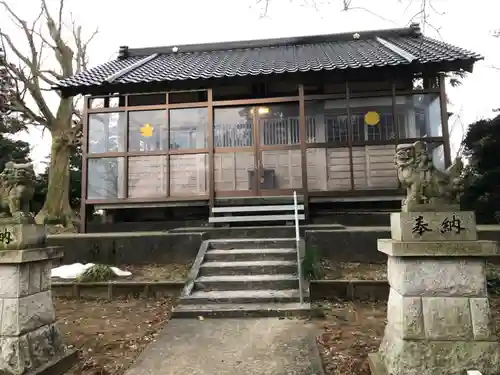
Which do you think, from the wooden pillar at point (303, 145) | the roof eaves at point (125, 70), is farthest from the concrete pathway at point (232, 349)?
the roof eaves at point (125, 70)

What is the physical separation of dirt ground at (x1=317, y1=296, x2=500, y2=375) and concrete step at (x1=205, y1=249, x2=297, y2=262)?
129 centimetres

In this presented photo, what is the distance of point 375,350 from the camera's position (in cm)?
384

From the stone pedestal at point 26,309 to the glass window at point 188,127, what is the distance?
20.4ft

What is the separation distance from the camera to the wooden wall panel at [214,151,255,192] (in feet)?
31.1

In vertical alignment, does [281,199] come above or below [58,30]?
below

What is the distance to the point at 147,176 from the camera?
9.57 meters

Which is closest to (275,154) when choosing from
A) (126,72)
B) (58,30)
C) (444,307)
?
(126,72)

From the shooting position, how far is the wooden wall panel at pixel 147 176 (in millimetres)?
9523

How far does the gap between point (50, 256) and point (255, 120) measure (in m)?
6.82

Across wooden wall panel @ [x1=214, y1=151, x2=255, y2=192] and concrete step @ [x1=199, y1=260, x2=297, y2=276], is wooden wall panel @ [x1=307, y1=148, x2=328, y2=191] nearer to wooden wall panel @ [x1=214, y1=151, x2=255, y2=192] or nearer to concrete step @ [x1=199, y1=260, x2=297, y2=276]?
wooden wall panel @ [x1=214, y1=151, x2=255, y2=192]

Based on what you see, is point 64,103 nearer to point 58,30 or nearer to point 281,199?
point 58,30

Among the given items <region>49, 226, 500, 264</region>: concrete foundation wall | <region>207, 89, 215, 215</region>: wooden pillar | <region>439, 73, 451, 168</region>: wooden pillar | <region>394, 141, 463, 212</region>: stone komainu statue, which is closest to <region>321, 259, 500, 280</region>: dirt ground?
<region>49, 226, 500, 264</region>: concrete foundation wall

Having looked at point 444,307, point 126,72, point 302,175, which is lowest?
point 444,307

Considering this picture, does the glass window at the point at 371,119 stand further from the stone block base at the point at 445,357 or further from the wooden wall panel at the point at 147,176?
the stone block base at the point at 445,357
